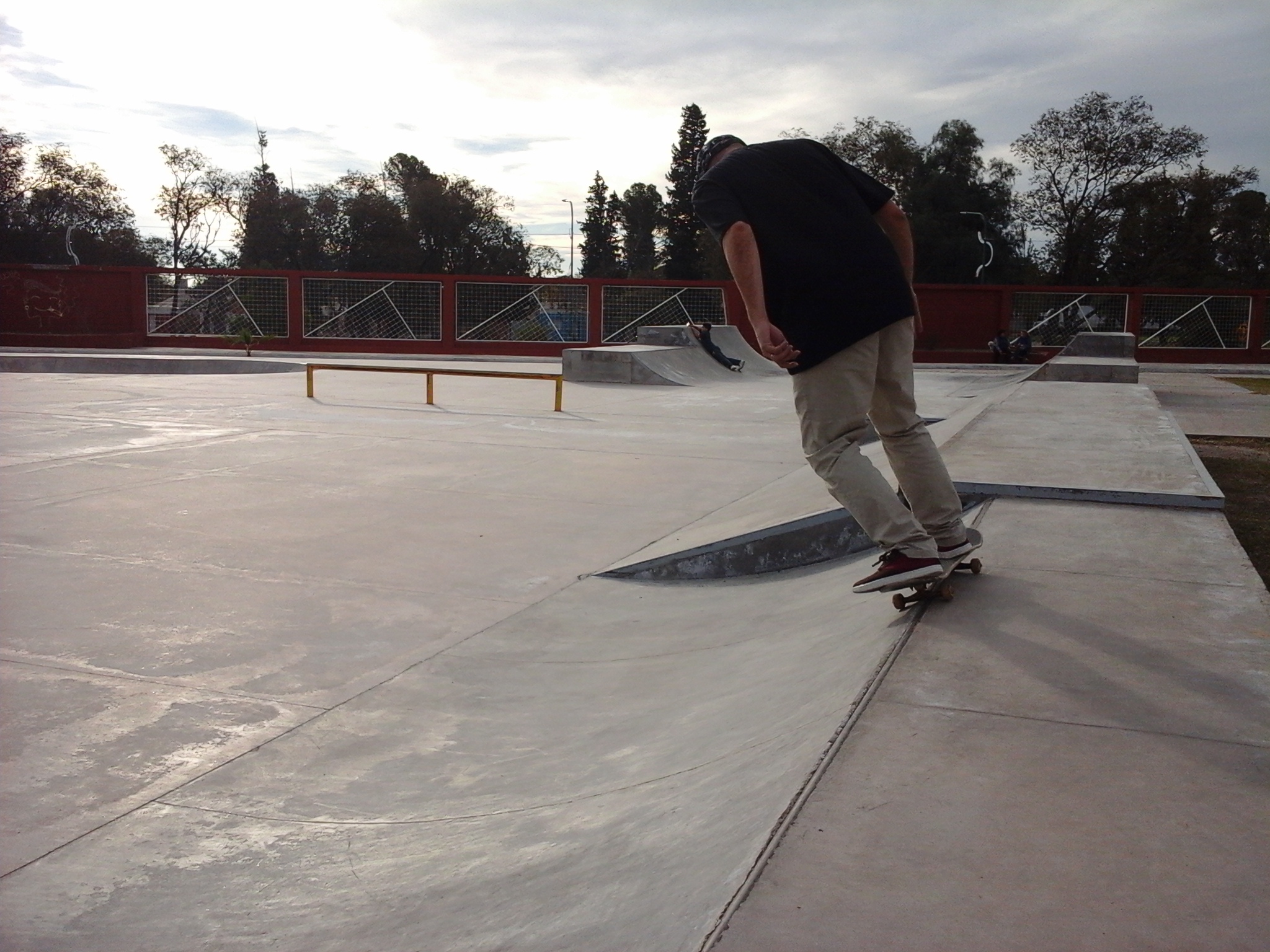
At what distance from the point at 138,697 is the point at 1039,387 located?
973 centimetres

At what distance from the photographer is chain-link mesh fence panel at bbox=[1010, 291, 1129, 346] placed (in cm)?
2980

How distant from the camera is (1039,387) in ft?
35.7

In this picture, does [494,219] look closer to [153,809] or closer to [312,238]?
[312,238]

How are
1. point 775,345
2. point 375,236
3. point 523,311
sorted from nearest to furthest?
1. point 775,345
2. point 523,311
3. point 375,236

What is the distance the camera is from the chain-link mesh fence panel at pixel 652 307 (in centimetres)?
2947

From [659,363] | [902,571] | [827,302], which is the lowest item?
[902,571]

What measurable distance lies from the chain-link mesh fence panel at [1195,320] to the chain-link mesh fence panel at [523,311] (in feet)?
53.3

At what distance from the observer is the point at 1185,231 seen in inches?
1789

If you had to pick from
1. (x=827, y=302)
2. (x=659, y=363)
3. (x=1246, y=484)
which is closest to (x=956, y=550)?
(x=827, y=302)

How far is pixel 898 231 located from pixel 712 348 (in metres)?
18.3

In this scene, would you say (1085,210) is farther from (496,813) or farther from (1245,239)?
(496,813)

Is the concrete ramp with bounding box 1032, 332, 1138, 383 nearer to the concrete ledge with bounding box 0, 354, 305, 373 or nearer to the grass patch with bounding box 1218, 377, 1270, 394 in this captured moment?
the grass patch with bounding box 1218, 377, 1270, 394

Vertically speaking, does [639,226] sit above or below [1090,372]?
above

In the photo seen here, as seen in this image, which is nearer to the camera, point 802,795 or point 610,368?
point 802,795
